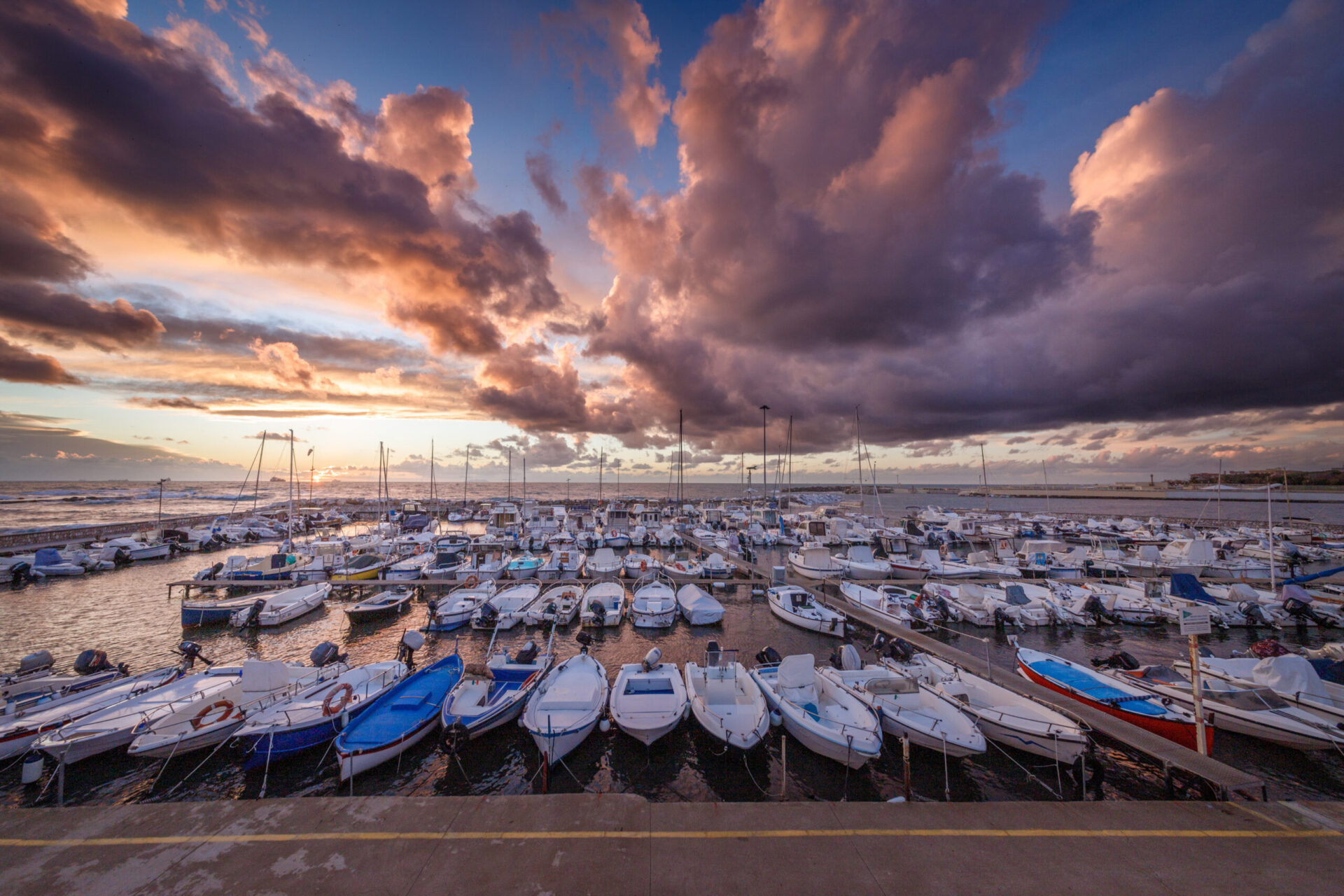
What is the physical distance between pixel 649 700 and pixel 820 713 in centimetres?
485

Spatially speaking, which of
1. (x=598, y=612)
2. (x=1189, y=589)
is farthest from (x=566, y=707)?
(x=1189, y=589)

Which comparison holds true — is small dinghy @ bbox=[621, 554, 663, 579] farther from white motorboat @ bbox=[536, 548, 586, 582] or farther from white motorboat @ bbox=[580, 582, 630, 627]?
white motorboat @ bbox=[580, 582, 630, 627]

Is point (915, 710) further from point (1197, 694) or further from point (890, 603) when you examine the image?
point (890, 603)

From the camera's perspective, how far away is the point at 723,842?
6.59 metres

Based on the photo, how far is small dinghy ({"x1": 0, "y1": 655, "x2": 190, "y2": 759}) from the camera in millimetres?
12073

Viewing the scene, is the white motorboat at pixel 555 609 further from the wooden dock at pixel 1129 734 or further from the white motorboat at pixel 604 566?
the wooden dock at pixel 1129 734

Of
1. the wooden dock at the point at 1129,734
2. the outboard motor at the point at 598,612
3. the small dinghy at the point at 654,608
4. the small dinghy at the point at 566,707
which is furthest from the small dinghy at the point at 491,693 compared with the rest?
the wooden dock at the point at 1129,734

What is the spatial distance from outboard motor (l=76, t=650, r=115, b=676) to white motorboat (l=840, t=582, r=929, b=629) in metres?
31.8

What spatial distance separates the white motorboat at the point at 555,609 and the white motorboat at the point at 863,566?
20669mm

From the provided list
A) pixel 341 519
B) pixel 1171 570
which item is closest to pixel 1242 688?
pixel 1171 570

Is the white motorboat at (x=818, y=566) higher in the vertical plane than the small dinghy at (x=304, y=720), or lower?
lower

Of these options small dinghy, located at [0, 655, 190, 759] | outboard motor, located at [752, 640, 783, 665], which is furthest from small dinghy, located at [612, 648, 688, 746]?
small dinghy, located at [0, 655, 190, 759]

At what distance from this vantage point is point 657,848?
6.44 meters

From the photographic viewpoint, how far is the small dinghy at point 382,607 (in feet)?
87.0
